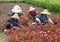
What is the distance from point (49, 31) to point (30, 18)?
Result: 9.03 ft

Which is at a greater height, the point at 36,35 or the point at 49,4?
the point at 36,35

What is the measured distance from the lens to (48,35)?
7762 millimetres

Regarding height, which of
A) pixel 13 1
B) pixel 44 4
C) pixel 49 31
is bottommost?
pixel 13 1

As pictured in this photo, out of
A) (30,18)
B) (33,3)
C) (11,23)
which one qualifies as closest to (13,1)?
(33,3)

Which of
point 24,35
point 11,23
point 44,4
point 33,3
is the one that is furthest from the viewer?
point 33,3

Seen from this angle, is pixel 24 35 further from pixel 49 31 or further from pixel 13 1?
pixel 13 1

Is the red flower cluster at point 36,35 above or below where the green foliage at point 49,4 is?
above

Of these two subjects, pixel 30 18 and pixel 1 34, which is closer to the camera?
pixel 1 34

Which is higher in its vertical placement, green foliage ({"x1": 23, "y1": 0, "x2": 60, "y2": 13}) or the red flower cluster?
the red flower cluster

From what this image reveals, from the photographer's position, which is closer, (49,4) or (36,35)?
(36,35)

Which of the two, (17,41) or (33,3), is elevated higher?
(17,41)

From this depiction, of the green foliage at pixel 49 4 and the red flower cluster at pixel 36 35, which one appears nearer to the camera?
the red flower cluster at pixel 36 35

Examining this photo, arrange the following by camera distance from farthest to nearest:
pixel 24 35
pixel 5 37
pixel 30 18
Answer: pixel 30 18
pixel 5 37
pixel 24 35

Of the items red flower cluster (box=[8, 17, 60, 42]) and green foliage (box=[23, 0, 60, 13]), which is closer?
red flower cluster (box=[8, 17, 60, 42])
